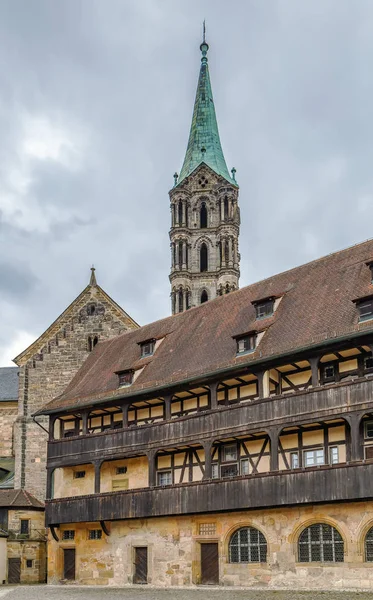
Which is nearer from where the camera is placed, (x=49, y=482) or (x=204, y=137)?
(x=49, y=482)

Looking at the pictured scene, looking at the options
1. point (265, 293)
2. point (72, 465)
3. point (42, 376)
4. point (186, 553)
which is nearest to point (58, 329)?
point (42, 376)

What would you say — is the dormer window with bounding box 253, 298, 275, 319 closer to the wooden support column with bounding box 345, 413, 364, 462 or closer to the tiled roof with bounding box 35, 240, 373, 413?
the tiled roof with bounding box 35, 240, 373, 413

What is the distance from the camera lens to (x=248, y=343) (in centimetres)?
3309

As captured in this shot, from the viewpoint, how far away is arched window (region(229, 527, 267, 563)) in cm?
3062

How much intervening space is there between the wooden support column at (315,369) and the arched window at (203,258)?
171 feet

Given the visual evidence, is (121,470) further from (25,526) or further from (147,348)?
(25,526)

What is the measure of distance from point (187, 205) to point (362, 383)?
58.3 metres

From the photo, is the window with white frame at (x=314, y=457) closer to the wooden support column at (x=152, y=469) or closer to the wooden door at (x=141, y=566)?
the wooden support column at (x=152, y=469)

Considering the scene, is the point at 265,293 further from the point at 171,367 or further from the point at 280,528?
the point at 280,528

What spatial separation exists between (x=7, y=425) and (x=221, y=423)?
1146 inches

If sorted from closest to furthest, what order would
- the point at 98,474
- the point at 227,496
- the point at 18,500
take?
the point at 227,496 → the point at 98,474 → the point at 18,500

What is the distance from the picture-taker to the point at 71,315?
5072 cm

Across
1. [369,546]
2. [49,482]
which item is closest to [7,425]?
[49,482]

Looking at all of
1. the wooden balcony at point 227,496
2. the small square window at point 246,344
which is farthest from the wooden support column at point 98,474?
the small square window at point 246,344
